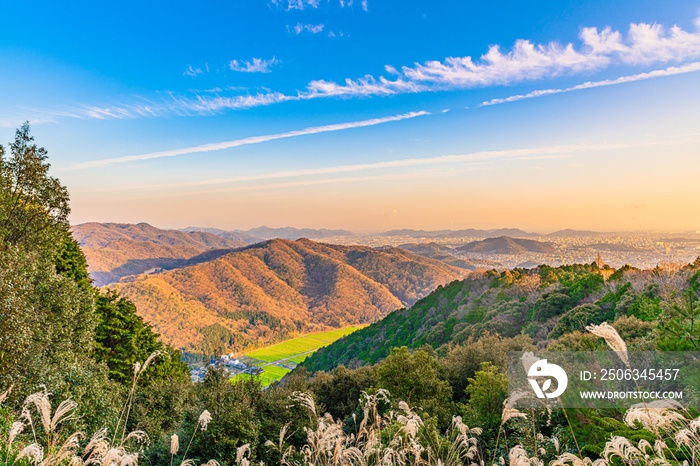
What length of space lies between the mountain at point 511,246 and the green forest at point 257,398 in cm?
8484

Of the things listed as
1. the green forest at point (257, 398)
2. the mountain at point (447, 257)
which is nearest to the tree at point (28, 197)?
the green forest at point (257, 398)

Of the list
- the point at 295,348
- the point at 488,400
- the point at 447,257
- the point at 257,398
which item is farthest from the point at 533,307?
the point at 447,257

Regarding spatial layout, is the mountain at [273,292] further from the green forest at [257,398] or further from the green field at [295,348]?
the green forest at [257,398]

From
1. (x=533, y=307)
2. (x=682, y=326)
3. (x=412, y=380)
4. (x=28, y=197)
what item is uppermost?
(x=28, y=197)

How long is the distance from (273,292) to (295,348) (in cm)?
6065

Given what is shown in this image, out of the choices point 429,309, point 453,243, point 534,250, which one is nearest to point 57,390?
point 429,309

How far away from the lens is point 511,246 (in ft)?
397

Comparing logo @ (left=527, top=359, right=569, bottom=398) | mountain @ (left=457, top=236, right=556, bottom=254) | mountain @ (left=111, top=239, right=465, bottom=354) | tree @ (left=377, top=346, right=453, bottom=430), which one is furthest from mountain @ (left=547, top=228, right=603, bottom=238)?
logo @ (left=527, top=359, right=569, bottom=398)

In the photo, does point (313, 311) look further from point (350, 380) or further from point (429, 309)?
point (350, 380)

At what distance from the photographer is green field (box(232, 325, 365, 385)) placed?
265 ft

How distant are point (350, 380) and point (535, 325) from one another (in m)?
17.5

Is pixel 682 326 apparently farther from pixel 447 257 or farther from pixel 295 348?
pixel 447 257

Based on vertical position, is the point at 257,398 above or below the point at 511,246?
above

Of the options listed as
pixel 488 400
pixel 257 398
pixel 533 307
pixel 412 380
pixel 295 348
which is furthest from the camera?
pixel 295 348
